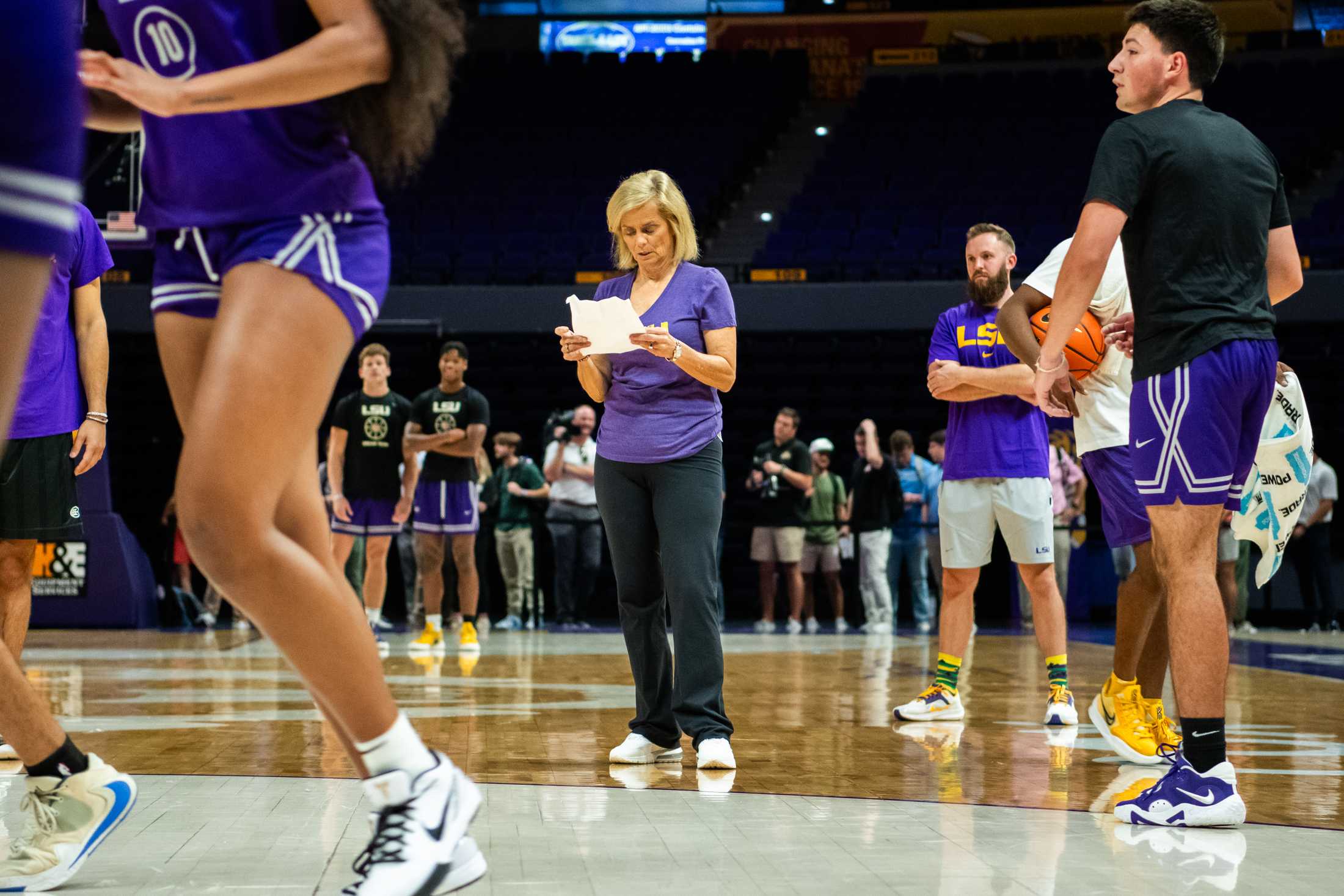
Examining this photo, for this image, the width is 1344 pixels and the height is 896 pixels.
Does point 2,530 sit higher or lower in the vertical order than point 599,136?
lower

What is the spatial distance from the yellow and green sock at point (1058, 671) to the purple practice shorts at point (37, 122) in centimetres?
390

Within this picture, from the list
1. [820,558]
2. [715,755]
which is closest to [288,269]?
[715,755]

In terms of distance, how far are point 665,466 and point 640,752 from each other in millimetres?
794

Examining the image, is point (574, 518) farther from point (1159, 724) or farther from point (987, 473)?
point (1159, 724)

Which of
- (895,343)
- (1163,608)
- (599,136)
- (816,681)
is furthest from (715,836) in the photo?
(599,136)

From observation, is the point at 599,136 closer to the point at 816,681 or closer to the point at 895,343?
the point at 895,343

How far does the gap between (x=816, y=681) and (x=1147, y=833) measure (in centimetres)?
352

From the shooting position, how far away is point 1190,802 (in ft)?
8.86

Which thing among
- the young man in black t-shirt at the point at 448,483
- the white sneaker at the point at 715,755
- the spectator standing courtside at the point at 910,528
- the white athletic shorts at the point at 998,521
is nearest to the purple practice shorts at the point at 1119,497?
the white athletic shorts at the point at 998,521

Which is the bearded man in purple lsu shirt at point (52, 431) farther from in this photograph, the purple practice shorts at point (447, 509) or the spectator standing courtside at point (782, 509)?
the spectator standing courtside at point (782, 509)

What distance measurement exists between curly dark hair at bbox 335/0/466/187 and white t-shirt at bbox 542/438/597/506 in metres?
9.22

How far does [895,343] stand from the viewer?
15.6 metres

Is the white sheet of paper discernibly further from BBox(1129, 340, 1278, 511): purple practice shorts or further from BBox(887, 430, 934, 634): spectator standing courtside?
BBox(887, 430, 934, 634): spectator standing courtside

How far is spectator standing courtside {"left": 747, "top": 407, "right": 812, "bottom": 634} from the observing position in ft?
37.2
